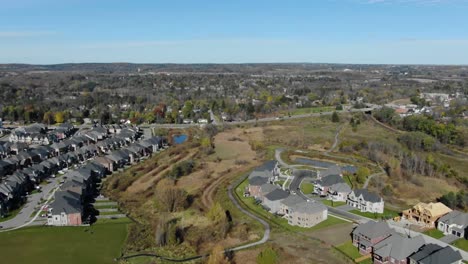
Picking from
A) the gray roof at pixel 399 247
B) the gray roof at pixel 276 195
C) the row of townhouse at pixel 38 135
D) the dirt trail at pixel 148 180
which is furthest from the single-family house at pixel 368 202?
the row of townhouse at pixel 38 135

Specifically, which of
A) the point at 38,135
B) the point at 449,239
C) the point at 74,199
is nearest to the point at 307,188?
the point at 449,239

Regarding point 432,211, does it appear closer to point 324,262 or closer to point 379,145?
point 324,262

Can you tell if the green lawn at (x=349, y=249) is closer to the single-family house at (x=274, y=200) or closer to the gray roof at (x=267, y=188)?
the single-family house at (x=274, y=200)

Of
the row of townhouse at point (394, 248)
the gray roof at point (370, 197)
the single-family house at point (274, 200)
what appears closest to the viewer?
the row of townhouse at point (394, 248)

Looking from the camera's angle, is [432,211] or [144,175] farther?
[144,175]

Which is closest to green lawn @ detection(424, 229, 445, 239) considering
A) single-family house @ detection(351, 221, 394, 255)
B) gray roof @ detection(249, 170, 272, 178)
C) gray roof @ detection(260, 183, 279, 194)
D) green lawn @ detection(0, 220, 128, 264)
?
single-family house @ detection(351, 221, 394, 255)

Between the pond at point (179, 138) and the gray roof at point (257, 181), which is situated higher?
the gray roof at point (257, 181)

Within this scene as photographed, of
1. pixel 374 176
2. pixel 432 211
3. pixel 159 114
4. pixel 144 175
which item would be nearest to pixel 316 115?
pixel 159 114
